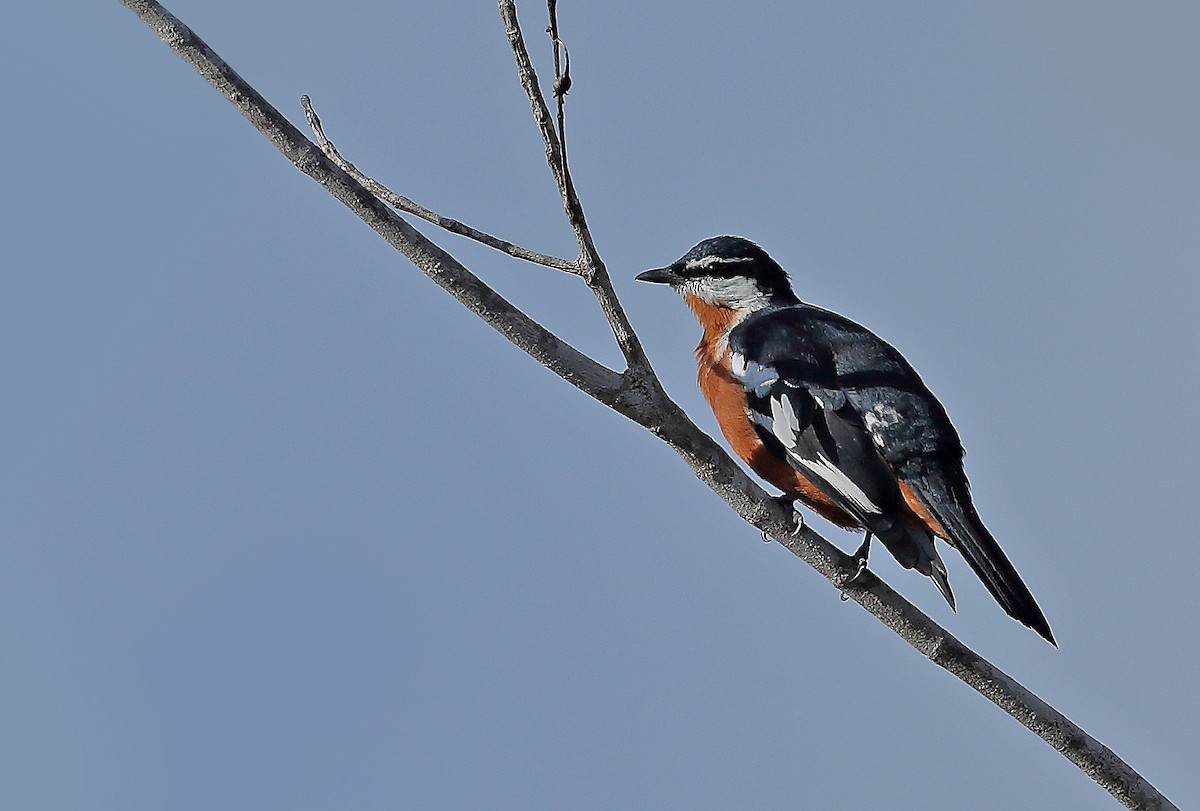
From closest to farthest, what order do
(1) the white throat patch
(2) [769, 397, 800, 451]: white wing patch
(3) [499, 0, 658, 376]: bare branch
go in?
(3) [499, 0, 658, 376]: bare branch
(2) [769, 397, 800, 451]: white wing patch
(1) the white throat patch

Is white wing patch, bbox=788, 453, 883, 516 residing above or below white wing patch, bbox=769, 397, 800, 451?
below

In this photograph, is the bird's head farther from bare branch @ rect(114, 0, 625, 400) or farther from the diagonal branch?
bare branch @ rect(114, 0, 625, 400)

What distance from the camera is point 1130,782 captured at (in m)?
5.09

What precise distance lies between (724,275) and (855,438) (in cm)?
218

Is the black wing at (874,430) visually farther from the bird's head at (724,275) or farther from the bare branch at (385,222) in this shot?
the bare branch at (385,222)

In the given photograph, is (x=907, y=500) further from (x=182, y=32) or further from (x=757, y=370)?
(x=182, y=32)

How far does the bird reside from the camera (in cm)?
641

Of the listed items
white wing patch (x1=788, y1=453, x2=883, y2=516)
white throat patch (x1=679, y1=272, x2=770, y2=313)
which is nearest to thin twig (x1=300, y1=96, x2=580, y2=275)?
white wing patch (x1=788, y1=453, x2=883, y2=516)

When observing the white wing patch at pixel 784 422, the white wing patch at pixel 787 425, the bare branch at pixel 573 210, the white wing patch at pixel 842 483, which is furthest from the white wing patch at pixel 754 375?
the bare branch at pixel 573 210

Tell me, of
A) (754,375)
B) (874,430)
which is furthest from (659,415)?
(754,375)

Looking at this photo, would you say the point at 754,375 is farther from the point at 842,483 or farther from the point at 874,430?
the point at 842,483

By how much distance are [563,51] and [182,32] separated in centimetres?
138

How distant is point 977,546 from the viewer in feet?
20.5

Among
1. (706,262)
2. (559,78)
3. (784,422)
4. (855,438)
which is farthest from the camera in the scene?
(706,262)
